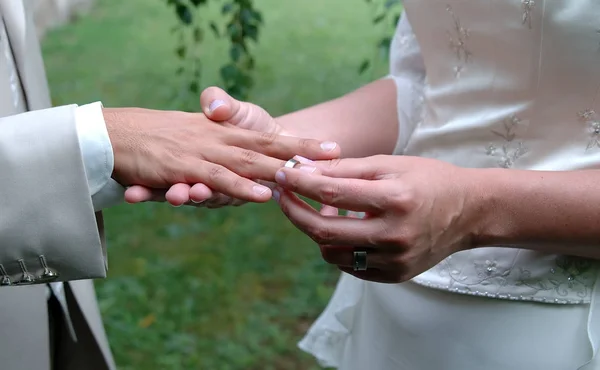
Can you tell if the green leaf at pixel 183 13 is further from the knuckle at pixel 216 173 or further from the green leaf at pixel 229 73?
the knuckle at pixel 216 173

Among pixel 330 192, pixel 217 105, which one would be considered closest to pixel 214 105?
pixel 217 105

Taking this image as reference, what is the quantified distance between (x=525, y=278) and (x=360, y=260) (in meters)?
0.38

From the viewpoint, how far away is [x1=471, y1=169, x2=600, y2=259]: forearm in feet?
3.77

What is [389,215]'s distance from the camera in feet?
3.60

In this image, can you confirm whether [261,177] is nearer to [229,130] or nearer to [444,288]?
[229,130]

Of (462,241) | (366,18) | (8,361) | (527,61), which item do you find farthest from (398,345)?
(366,18)

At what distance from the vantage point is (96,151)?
123 cm

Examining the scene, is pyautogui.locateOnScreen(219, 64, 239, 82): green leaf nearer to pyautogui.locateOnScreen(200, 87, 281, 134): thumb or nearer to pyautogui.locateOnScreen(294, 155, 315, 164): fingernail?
pyautogui.locateOnScreen(200, 87, 281, 134): thumb

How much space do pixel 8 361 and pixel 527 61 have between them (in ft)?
3.95

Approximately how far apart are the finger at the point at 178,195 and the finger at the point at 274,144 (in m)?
0.16

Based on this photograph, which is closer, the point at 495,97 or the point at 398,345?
the point at 495,97

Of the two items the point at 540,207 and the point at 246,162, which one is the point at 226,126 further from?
the point at 540,207

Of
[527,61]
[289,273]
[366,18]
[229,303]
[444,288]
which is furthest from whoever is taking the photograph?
[366,18]

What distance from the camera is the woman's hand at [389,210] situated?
1092 mm
